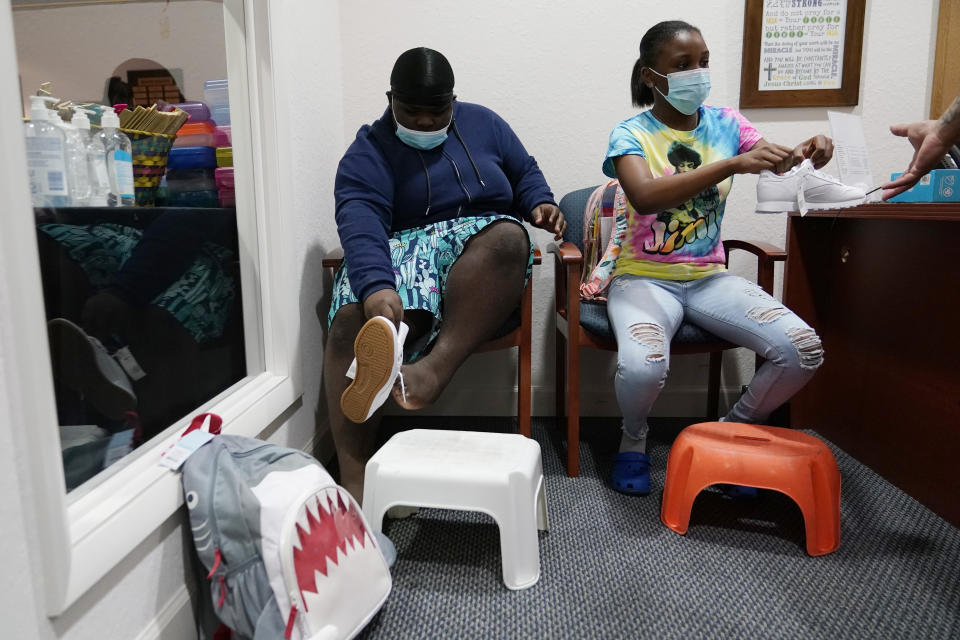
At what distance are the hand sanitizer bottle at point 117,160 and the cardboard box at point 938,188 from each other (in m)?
1.74

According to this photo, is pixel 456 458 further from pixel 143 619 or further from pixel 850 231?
pixel 850 231

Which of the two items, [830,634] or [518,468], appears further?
[518,468]

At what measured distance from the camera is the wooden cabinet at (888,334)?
4.66 ft

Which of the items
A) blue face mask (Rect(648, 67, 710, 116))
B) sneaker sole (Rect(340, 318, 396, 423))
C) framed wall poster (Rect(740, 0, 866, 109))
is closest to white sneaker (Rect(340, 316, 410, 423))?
sneaker sole (Rect(340, 318, 396, 423))

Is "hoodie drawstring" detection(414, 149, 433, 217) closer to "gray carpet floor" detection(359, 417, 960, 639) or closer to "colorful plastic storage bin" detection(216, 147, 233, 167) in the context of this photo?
"colorful plastic storage bin" detection(216, 147, 233, 167)

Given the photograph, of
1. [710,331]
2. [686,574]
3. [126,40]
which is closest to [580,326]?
[710,331]

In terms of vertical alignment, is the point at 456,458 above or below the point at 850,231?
below

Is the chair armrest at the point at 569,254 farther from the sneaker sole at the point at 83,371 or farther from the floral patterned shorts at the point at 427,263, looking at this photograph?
the sneaker sole at the point at 83,371

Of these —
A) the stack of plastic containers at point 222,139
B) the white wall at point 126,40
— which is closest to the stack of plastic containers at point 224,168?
the stack of plastic containers at point 222,139

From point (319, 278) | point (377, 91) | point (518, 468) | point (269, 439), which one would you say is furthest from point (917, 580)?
point (377, 91)

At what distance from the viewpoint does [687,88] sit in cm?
150

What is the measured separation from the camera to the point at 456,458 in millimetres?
1225

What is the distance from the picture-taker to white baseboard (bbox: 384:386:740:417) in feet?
7.09

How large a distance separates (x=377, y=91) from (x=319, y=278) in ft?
2.30
